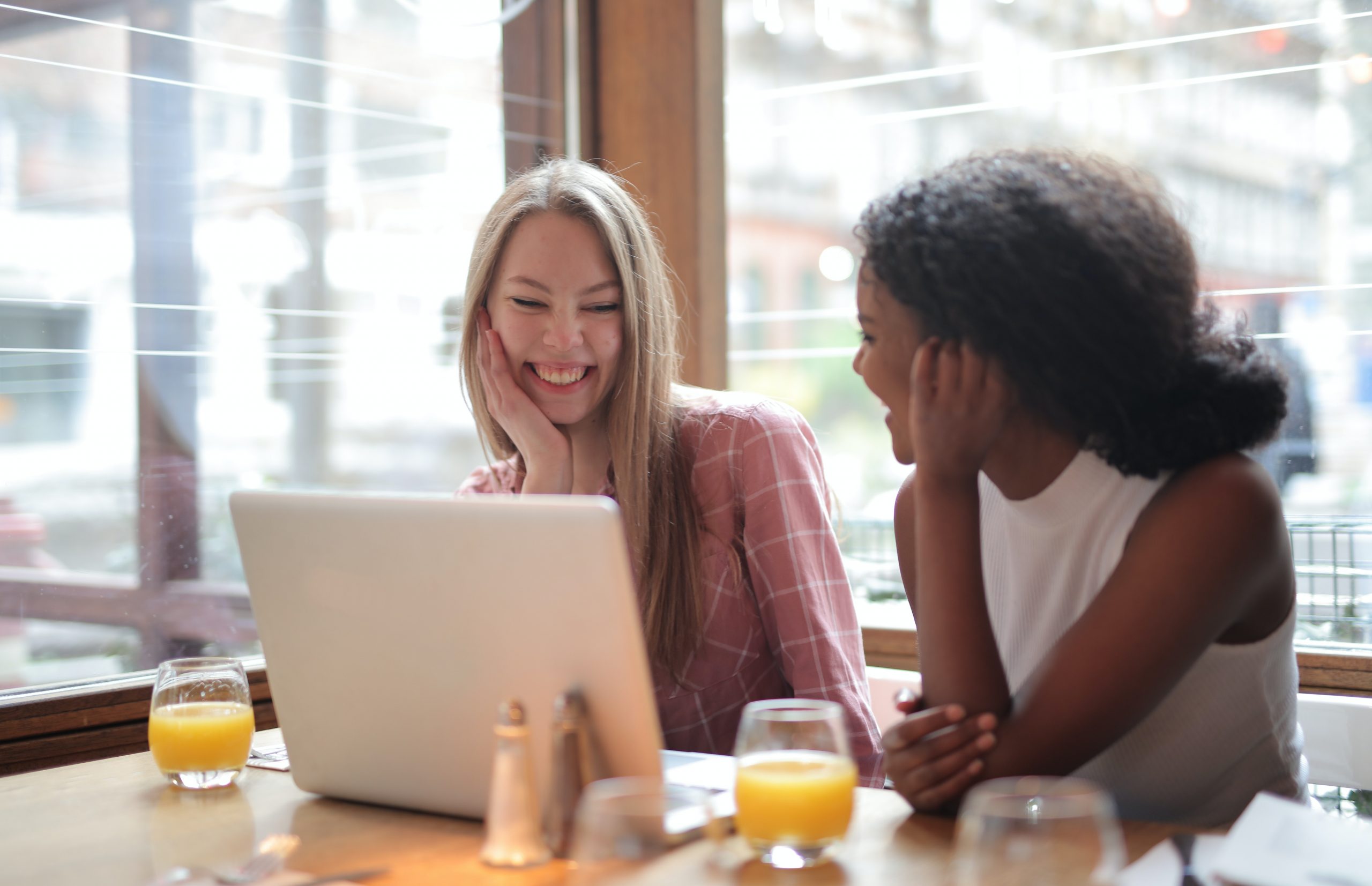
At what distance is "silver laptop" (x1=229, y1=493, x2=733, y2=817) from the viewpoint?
0.99 m

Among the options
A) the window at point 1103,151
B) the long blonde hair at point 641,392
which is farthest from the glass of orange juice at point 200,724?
the window at point 1103,151

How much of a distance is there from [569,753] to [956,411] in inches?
21.9

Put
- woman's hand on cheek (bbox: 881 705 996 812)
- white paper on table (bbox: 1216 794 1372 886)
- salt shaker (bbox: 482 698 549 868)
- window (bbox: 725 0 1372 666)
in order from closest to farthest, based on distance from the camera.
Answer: white paper on table (bbox: 1216 794 1372 886) < salt shaker (bbox: 482 698 549 868) < woman's hand on cheek (bbox: 881 705 996 812) < window (bbox: 725 0 1372 666)

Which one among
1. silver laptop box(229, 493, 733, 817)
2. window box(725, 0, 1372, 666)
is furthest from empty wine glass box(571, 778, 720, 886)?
window box(725, 0, 1372, 666)

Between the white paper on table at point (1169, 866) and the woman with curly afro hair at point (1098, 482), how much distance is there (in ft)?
0.68

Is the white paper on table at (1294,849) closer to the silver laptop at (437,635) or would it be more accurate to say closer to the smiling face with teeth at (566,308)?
the silver laptop at (437,635)

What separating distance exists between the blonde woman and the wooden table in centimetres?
52

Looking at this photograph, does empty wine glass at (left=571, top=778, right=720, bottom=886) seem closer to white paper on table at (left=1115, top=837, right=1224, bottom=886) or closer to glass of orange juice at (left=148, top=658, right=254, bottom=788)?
white paper on table at (left=1115, top=837, right=1224, bottom=886)

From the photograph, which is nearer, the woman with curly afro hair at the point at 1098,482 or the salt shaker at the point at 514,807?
the salt shaker at the point at 514,807

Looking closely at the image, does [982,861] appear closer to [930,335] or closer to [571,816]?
[571,816]

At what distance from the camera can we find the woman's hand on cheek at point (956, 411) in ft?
4.26

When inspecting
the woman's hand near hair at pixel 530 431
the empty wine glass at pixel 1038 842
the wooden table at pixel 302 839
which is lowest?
the wooden table at pixel 302 839

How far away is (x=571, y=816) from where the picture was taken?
1027 millimetres

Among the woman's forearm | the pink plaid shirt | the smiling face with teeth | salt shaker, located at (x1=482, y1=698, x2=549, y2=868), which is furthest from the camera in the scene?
the smiling face with teeth
